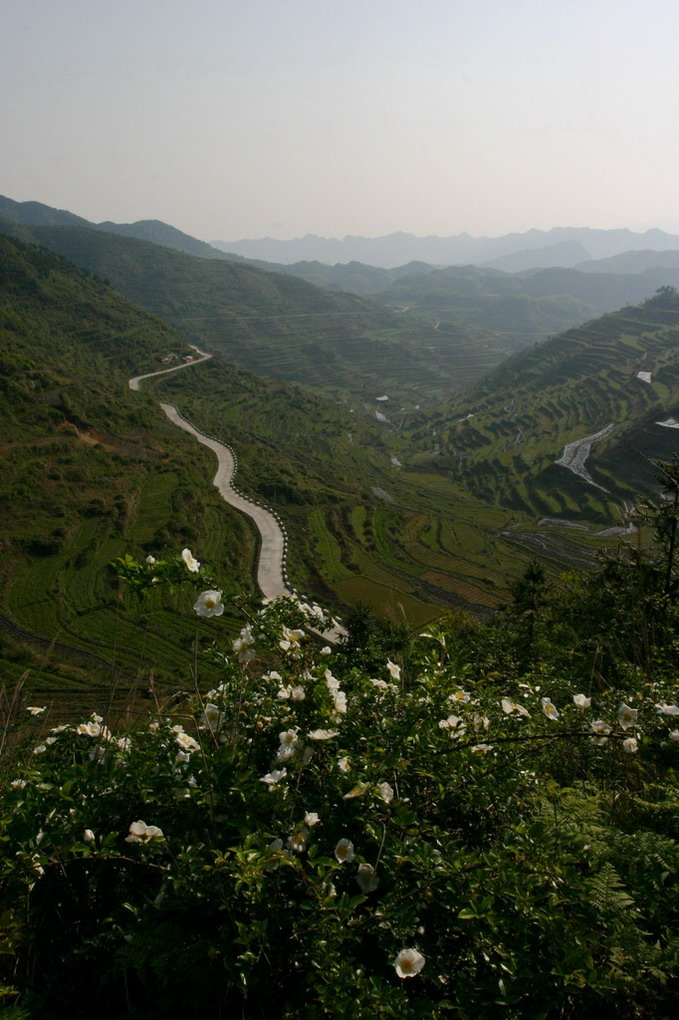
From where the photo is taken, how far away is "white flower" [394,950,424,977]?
245cm

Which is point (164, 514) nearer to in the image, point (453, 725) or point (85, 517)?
point (85, 517)

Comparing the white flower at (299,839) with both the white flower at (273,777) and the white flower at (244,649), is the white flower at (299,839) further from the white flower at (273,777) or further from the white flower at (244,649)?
the white flower at (244,649)

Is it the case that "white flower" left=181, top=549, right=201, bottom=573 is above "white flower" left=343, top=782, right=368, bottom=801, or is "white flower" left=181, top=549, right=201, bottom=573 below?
above

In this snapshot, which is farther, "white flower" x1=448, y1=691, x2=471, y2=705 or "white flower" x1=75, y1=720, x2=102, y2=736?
"white flower" x1=75, y1=720, x2=102, y2=736

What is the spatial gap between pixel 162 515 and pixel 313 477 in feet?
96.0

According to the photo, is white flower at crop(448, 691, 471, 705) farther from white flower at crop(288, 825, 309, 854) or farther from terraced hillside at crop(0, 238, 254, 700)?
terraced hillside at crop(0, 238, 254, 700)

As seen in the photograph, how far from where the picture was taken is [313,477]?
74188mm

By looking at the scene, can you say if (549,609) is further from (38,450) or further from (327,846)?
(38,450)

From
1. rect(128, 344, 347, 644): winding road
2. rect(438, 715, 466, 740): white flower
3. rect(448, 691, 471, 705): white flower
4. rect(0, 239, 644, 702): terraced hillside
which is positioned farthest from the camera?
rect(128, 344, 347, 644): winding road

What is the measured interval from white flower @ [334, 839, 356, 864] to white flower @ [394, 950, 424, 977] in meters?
0.47

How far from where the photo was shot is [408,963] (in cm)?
248

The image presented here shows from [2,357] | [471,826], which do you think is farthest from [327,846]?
[2,357]

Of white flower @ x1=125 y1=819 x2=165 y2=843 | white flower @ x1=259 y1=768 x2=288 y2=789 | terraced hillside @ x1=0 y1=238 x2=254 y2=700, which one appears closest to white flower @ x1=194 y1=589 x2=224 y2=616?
white flower @ x1=259 y1=768 x2=288 y2=789

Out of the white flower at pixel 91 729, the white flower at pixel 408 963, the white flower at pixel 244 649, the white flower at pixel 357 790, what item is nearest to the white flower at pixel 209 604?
the white flower at pixel 244 649
